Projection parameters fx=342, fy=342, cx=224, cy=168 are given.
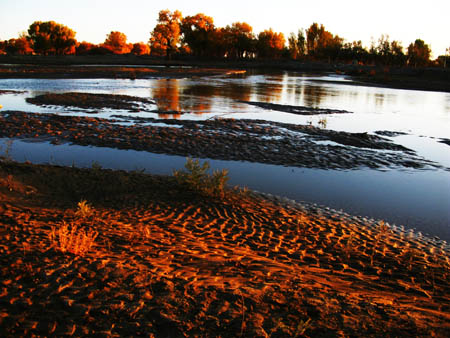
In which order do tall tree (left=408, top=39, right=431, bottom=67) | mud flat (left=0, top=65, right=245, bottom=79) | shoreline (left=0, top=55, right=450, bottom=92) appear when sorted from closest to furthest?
mud flat (left=0, top=65, right=245, bottom=79) → shoreline (left=0, top=55, right=450, bottom=92) → tall tree (left=408, top=39, right=431, bottom=67)

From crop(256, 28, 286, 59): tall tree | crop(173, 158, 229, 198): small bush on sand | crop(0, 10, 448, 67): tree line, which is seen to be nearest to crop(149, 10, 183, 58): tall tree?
crop(0, 10, 448, 67): tree line

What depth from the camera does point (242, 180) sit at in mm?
9430

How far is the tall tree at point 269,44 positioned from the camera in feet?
391

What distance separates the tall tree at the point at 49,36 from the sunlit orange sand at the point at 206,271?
105382 mm

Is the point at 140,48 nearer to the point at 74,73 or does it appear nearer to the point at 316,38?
the point at 316,38

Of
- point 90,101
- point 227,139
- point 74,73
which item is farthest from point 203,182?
point 74,73

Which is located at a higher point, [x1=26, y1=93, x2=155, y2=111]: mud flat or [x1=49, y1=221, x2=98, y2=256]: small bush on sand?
[x1=26, y1=93, x2=155, y2=111]: mud flat

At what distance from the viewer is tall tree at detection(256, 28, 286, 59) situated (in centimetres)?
11912

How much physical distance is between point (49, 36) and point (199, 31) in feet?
142

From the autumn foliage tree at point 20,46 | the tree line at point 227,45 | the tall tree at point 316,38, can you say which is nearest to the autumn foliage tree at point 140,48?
the tree line at point 227,45

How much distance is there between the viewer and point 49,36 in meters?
96.2

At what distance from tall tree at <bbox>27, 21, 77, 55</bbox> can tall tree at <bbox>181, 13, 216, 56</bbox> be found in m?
34.0

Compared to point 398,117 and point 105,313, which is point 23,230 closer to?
point 105,313

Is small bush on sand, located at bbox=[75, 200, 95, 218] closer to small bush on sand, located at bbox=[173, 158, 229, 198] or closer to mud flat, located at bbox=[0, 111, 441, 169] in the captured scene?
small bush on sand, located at bbox=[173, 158, 229, 198]
